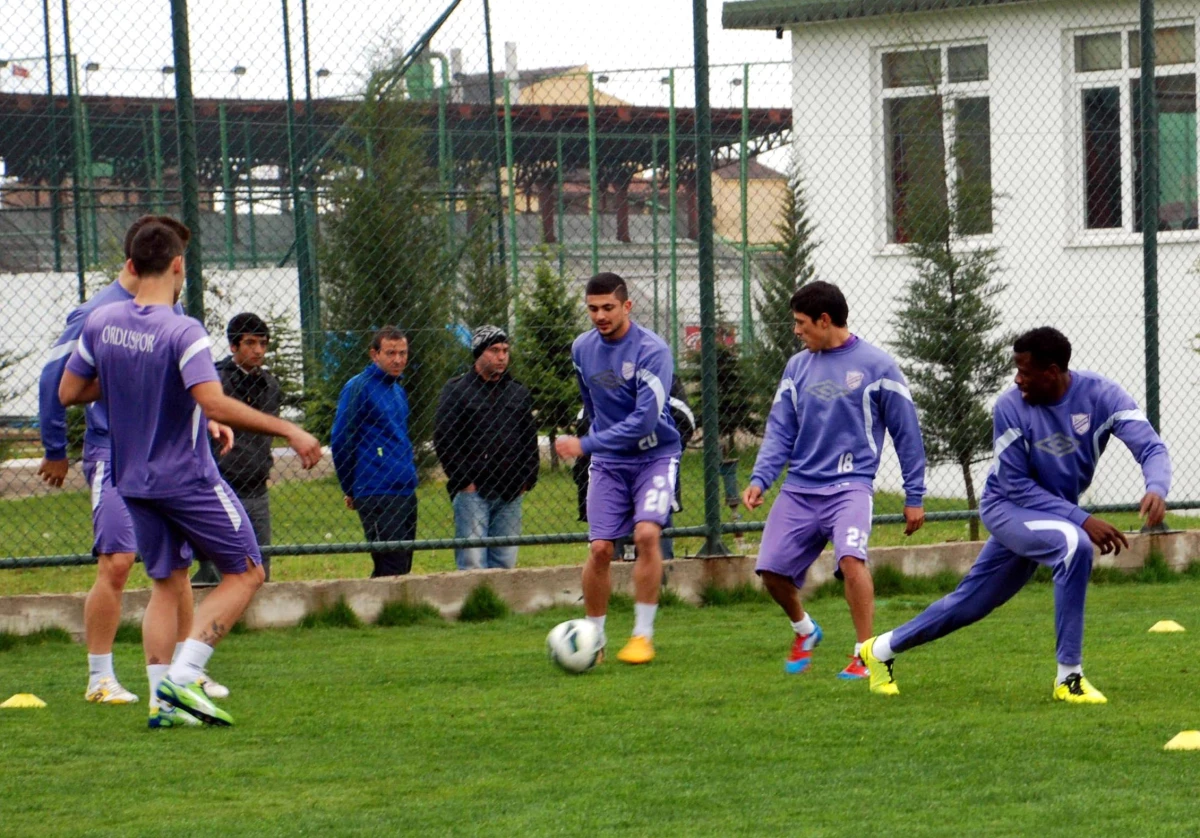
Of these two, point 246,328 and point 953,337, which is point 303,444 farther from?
point 953,337

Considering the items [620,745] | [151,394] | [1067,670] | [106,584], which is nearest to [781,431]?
[1067,670]

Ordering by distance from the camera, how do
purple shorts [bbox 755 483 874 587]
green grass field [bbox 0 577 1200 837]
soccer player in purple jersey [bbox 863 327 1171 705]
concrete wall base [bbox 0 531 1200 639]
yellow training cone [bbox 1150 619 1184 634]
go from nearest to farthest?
1. green grass field [bbox 0 577 1200 837]
2. soccer player in purple jersey [bbox 863 327 1171 705]
3. purple shorts [bbox 755 483 874 587]
4. yellow training cone [bbox 1150 619 1184 634]
5. concrete wall base [bbox 0 531 1200 639]

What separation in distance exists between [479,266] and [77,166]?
3102 millimetres

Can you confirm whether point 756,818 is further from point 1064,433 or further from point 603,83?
point 603,83

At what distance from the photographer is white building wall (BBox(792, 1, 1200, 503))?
44.7 feet

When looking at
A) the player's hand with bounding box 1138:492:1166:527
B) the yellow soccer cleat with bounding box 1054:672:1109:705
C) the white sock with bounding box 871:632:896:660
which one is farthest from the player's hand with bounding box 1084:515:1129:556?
the white sock with bounding box 871:632:896:660

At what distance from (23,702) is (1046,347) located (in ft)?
13.9

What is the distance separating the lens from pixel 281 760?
588cm

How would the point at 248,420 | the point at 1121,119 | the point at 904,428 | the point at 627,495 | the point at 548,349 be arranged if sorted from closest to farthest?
the point at 248,420 < the point at 904,428 < the point at 627,495 < the point at 548,349 < the point at 1121,119

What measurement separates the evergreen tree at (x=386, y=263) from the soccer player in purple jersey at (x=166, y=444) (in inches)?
153

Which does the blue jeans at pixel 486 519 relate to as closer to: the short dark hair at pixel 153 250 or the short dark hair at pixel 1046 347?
the short dark hair at pixel 153 250

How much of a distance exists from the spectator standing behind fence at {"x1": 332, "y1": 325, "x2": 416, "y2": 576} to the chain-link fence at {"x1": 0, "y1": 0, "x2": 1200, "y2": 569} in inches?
0.7

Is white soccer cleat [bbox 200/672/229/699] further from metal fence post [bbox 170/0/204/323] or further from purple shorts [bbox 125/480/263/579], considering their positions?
metal fence post [bbox 170/0/204/323]

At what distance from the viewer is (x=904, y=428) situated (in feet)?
24.7
